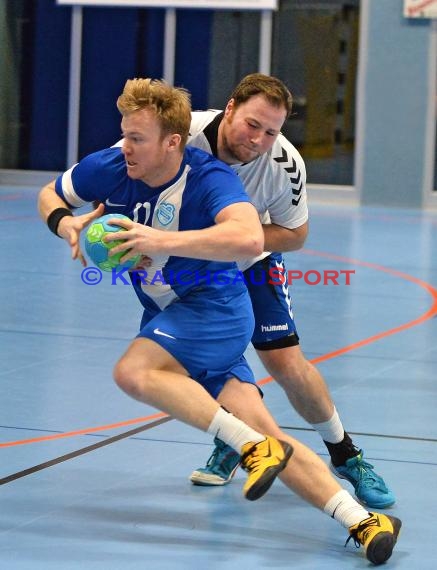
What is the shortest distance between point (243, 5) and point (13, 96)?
3952 millimetres

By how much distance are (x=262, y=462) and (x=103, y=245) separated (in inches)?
35.8

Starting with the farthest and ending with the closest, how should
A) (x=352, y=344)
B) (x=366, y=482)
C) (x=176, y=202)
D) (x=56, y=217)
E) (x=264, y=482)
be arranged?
(x=352, y=344) < (x=366, y=482) < (x=56, y=217) < (x=176, y=202) < (x=264, y=482)

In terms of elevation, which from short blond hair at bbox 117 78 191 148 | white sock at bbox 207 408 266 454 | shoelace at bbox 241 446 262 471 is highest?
short blond hair at bbox 117 78 191 148

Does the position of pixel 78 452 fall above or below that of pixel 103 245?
below

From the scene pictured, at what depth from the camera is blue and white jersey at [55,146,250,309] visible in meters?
4.41

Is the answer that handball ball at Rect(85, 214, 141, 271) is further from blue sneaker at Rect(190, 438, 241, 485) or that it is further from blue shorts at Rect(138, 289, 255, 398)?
blue sneaker at Rect(190, 438, 241, 485)

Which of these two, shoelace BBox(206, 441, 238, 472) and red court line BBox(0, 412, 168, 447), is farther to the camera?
red court line BBox(0, 412, 168, 447)

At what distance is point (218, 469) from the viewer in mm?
5133

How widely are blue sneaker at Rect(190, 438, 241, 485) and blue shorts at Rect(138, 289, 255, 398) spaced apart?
668 mm

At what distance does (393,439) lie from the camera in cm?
585

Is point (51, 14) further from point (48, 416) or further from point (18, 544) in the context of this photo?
point (18, 544)

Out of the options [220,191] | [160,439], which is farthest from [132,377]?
[160,439]

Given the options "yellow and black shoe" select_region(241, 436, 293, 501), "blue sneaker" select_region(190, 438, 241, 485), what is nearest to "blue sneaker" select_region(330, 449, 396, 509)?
"blue sneaker" select_region(190, 438, 241, 485)

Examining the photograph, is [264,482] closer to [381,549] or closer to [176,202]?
[381,549]
